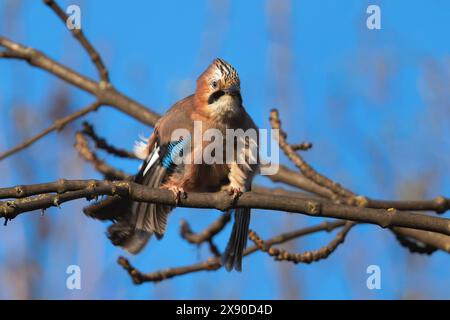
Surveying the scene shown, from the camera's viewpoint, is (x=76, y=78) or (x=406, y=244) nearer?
(x=406, y=244)

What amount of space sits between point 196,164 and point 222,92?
0.61 metres

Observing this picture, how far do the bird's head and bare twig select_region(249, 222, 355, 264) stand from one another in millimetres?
945

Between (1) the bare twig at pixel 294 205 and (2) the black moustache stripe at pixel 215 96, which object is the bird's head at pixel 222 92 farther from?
(1) the bare twig at pixel 294 205

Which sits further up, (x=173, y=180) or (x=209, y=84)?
(x=209, y=84)

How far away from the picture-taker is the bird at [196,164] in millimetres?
6098

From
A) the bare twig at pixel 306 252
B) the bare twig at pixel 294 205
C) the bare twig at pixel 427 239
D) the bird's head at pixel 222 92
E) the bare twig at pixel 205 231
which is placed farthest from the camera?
the bare twig at pixel 205 231

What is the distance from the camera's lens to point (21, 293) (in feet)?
31.9

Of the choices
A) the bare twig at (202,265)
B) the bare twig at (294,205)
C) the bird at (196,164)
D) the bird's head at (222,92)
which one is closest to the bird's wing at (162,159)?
the bird at (196,164)

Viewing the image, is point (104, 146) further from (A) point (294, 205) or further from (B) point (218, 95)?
(A) point (294, 205)

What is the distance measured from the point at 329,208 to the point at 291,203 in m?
0.21

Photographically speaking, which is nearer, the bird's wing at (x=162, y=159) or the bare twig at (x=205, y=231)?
the bird's wing at (x=162, y=159)
